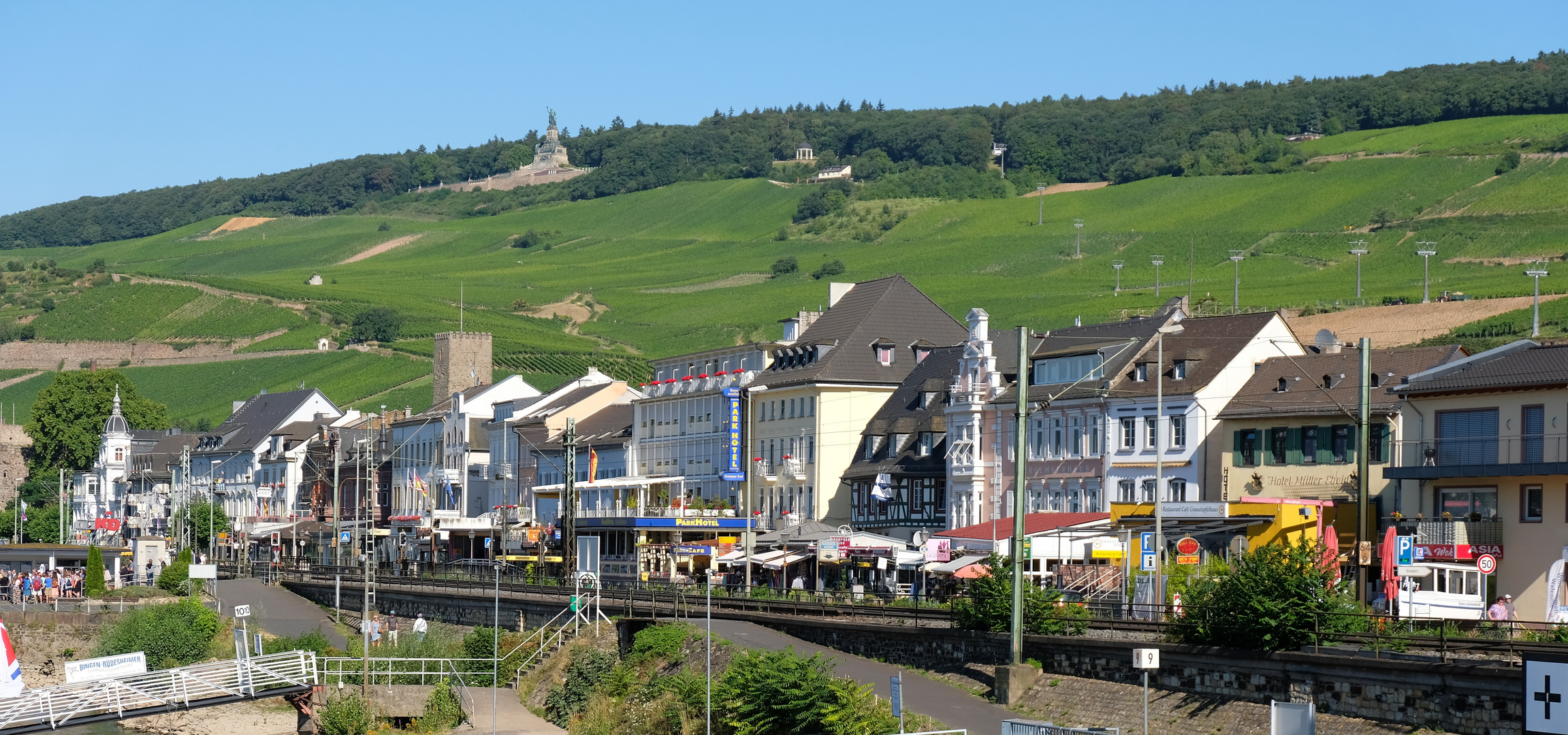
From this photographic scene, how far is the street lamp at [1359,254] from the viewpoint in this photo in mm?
129087

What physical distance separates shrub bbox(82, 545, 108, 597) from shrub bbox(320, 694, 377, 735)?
40.2 m

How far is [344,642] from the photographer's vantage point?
72.2m

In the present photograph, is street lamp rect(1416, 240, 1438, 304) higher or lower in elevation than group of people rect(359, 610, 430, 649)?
higher

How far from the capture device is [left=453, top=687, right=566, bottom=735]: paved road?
1997 inches

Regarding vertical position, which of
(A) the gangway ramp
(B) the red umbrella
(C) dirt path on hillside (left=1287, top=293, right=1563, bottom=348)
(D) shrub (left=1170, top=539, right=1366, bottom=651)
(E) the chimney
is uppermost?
(E) the chimney

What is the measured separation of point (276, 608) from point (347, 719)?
3226 centimetres

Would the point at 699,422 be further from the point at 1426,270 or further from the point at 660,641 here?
the point at 1426,270

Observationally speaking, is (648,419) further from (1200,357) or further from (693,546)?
(1200,357)

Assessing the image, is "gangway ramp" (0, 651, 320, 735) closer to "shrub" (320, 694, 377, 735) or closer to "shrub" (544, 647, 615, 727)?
"shrub" (320, 694, 377, 735)

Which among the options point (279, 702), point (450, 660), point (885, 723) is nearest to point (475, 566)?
point (279, 702)

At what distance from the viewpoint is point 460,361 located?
454 feet

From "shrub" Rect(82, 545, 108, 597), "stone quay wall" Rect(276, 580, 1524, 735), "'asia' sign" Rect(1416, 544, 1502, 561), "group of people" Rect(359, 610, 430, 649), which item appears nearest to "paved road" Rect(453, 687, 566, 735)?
"group of people" Rect(359, 610, 430, 649)

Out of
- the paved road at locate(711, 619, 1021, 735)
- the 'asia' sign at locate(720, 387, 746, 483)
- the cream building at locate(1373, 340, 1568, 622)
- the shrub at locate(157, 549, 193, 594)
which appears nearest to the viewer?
the paved road at locate(711, 619, 1021, 735)

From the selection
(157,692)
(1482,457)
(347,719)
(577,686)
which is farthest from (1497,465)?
(157,692)
